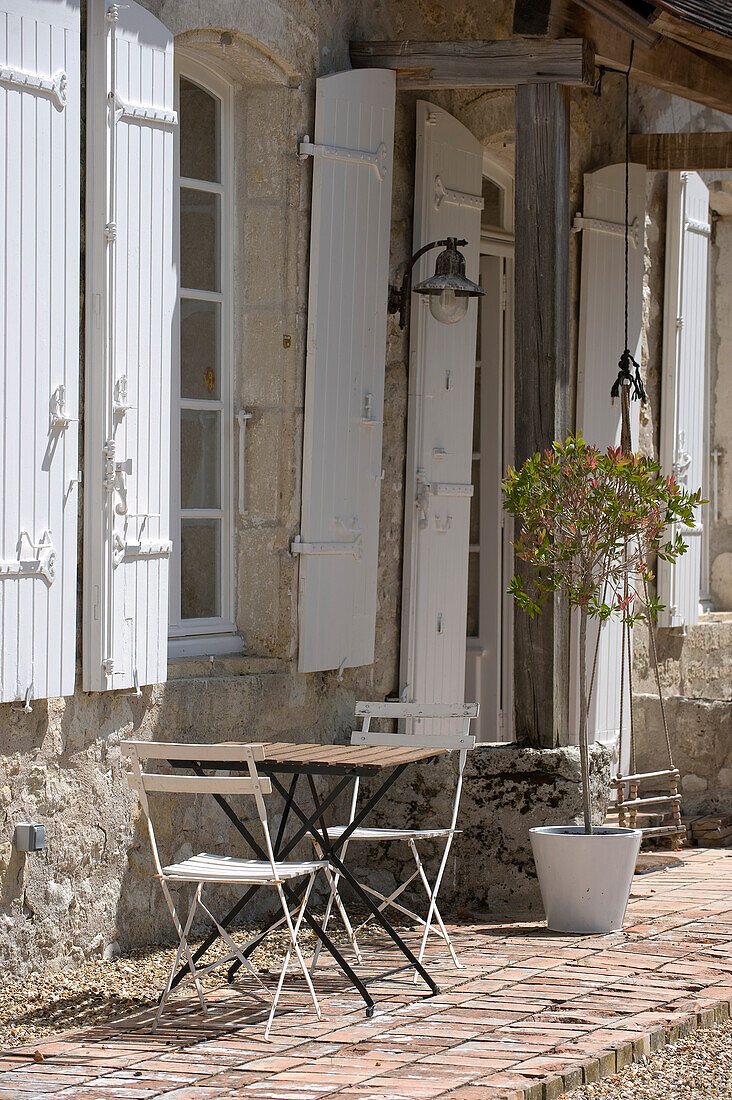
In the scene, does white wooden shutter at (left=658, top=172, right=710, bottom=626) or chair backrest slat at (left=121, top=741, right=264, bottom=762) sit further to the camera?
white wooden shutter at (left=658, top=172, right=710, bottom=626)

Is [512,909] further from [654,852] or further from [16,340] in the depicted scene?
[16,340]

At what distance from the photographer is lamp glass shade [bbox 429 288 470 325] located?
6.65 meters

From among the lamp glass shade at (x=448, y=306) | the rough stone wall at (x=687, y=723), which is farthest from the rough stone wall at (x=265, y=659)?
the rough stone wall at (x=687, y=723)

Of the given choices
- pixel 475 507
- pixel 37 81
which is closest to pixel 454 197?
pixel 475 507

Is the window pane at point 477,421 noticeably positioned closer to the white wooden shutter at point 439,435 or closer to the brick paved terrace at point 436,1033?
the white wooden shutter at point 439,435

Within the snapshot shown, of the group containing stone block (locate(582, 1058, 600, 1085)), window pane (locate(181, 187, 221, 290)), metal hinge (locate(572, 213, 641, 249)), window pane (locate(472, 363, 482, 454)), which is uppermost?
metal hinge (locate(572, 213, 641, 249))

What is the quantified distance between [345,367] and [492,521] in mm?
2173

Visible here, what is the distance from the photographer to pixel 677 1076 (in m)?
4.08

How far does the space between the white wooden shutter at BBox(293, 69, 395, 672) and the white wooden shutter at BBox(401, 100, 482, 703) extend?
368 mm

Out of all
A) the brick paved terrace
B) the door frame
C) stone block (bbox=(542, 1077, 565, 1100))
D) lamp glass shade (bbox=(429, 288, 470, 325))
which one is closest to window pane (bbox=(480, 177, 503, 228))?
the door frame

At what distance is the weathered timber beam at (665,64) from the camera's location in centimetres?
653

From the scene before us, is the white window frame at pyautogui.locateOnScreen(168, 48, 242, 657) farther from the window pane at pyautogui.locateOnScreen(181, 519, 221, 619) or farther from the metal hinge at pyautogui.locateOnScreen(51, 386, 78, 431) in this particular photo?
the metal hinge at pyautogui.locateOnScreen(51, 386, 78, 431)

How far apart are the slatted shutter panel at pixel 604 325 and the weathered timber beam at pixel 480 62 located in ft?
5.45

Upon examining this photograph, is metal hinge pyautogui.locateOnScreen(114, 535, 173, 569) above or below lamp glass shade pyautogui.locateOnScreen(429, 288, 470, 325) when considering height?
below
